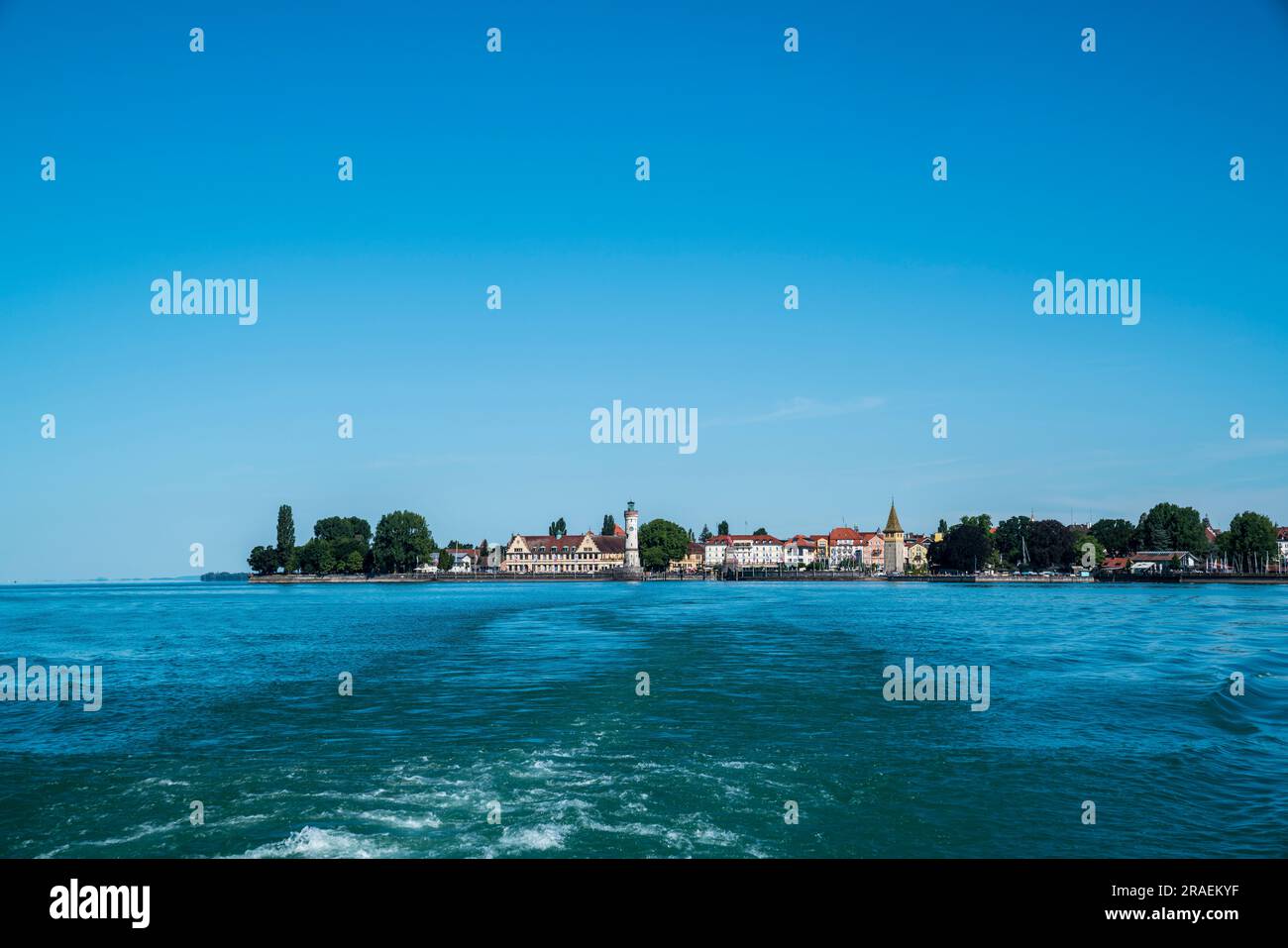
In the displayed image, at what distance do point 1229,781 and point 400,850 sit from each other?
15.3 meters

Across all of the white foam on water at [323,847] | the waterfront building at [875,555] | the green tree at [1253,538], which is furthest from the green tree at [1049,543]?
the white foam on water at [323,847]

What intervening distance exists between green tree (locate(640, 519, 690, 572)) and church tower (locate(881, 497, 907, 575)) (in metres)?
47.3

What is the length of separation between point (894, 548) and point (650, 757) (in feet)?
583

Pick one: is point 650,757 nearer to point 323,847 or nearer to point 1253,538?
point 323,847

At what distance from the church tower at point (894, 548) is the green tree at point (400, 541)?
103277 mm

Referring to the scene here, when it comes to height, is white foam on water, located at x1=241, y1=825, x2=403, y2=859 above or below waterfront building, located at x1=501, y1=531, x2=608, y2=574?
above

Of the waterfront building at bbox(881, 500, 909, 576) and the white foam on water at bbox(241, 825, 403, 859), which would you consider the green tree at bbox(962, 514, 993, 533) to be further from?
the white foam on water at bbox(241, 825, 403, 859)

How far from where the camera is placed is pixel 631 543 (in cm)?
16862

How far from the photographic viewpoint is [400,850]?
1099cm

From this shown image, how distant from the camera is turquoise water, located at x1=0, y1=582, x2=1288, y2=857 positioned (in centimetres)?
1178

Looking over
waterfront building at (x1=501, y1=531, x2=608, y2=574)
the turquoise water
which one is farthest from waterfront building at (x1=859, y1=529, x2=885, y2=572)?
the turquoise water

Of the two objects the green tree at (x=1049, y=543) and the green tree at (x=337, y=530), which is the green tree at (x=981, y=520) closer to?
the green tree at (x=1049, y=543)
